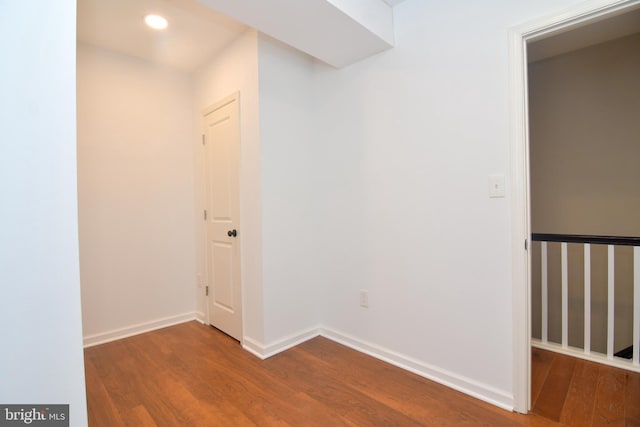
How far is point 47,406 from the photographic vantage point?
935mm

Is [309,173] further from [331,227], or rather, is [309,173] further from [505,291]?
[505,291]

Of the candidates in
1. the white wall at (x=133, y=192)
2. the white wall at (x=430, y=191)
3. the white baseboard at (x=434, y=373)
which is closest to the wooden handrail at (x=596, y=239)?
the white wall at (x=430, y=191)

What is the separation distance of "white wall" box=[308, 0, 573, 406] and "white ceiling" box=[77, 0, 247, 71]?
0.99 metres

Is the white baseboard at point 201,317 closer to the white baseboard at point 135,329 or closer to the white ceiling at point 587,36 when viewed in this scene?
the white baseboard at point 135,329

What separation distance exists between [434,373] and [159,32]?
11.0 feet

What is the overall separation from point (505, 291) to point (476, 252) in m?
0.26

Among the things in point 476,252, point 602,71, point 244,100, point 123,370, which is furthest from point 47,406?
point 602,71

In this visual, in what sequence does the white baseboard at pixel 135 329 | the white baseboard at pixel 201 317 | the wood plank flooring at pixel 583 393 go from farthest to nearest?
the white baseboard at pixel 201 317 → the white baseboard at pixel 135 329 → the wood plank flooring at pixel 583 393

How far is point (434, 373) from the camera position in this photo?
204cm

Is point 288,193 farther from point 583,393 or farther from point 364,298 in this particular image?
point 583,393

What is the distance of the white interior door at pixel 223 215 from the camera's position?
270cm

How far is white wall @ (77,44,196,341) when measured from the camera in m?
2.70

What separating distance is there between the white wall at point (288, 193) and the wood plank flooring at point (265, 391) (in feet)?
1.16

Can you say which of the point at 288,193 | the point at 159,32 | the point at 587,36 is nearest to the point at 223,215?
the point at 288,193
